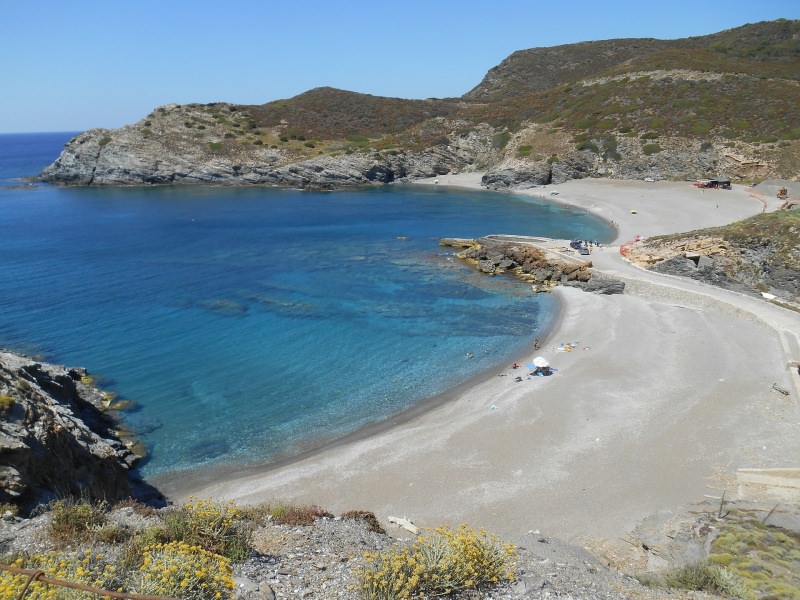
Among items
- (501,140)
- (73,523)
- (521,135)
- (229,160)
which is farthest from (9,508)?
(501,140)

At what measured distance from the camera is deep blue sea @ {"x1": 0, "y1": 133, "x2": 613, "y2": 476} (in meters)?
26.9

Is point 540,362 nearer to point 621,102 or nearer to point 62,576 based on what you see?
point 62,576

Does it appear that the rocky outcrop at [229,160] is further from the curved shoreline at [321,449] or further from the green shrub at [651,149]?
the curved shoreline at [321,449]

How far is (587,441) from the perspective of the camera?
2295cm

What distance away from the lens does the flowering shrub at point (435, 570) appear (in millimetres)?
9719

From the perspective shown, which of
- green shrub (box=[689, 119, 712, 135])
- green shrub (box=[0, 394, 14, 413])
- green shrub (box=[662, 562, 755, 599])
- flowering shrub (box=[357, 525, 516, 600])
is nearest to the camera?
A: flowering shrub (box=[357, 525, 516, 600])

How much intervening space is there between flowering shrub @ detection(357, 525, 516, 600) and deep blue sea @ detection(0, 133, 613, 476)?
14149 mm

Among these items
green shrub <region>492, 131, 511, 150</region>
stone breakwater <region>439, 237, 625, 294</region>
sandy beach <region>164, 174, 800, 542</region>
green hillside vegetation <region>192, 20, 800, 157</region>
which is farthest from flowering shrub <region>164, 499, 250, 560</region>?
green shrub <region>492, 131, 511, 150</region>

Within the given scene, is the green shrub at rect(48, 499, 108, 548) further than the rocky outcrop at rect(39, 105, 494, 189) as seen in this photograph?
No

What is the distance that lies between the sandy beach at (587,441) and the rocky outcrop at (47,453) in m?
2.78

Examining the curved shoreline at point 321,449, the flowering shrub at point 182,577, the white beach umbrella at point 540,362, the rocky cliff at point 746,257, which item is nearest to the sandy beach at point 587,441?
the curved shoreline at point 321,449

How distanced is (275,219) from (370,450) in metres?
58.5

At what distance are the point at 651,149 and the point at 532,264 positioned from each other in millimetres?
51718

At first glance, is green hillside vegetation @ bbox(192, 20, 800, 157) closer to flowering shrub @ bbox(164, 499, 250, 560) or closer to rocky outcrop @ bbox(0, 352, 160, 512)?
rocky outcrop @ bbox(0, 352, 160, 512)
